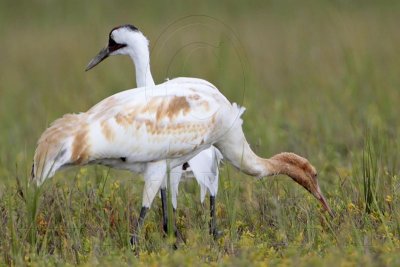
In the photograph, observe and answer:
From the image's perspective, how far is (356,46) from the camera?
13578 mm

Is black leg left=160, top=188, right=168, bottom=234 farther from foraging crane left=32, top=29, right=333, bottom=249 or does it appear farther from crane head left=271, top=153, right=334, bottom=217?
crane head left=271, top=153, right=334, bottom=217

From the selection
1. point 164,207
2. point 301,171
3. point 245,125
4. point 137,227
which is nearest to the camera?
point 137,227

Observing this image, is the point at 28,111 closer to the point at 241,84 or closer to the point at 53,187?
the point at 241,84

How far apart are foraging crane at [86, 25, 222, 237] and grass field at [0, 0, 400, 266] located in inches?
6.0

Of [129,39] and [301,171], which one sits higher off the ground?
[129,39]

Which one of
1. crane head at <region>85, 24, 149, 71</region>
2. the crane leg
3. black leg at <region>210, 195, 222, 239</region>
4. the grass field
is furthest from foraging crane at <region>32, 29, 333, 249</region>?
crane head at <region>85, 24, 149, 71</region>

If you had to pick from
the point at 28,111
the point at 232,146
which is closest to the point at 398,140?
the point at 232,146

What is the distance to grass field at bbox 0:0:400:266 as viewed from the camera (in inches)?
246

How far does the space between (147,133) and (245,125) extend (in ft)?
12.6

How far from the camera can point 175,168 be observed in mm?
7488

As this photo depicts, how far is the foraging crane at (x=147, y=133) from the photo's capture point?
22.1ft

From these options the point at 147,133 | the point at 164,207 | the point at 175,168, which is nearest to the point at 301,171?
the point at 175,168

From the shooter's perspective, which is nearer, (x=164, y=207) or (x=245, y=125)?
(x=164, y=207)

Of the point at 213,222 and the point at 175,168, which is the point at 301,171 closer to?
the point at 213,222
